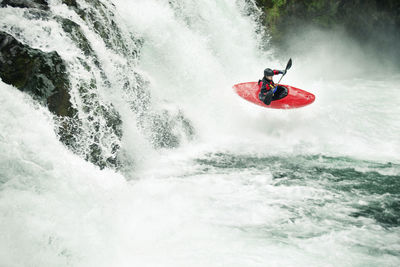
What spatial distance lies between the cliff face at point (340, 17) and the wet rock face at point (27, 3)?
774 cm

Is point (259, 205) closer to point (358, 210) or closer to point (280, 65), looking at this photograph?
point (358, 210)

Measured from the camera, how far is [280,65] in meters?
11.4

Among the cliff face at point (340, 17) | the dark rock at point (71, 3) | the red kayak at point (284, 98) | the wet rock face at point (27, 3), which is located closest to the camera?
the wet rock face at point (27, 3)

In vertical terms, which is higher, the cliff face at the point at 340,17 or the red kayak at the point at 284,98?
the cliff face at the point at 340,17

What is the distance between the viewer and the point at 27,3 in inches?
181

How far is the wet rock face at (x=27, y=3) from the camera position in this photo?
4414mm

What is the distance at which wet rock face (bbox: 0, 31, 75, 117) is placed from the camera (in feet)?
12.7

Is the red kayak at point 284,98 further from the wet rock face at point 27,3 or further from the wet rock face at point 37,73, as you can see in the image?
the wet rock face at point 27,3

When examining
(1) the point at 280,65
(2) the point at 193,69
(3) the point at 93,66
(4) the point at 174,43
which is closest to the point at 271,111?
(2) the point at 193,69

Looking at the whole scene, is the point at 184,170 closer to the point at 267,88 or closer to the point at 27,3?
the point at 267,88

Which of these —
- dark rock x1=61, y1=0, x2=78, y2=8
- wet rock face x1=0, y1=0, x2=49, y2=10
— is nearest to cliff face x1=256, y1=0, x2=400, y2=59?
dark rock x1=61, y1=0, x2=78, y2=8

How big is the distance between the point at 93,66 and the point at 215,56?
16.2 ft

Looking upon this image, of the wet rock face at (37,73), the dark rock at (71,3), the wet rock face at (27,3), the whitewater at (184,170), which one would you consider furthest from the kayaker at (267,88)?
the wet rock face at (27,3)

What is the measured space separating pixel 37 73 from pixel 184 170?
2454 millimetres
